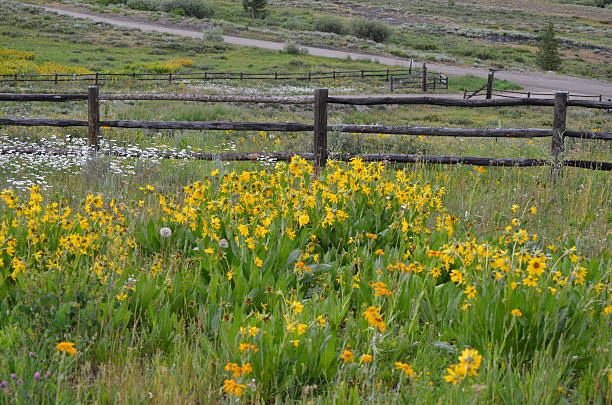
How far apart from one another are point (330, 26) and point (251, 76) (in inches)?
1204

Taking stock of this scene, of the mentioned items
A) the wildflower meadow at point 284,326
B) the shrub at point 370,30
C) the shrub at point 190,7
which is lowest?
the wildflower meadow at point 284,326

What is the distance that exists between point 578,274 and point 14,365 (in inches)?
103

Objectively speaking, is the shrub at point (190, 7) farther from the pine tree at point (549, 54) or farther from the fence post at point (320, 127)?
the fence post at point (320, 127)

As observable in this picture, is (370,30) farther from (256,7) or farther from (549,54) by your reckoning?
(549,54)

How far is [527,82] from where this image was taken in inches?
1617

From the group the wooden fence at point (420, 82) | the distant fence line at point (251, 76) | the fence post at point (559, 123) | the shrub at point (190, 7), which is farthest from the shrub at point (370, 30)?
the fence post at point (559, 123)

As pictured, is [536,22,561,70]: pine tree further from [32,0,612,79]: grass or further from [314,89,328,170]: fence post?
[314,89,328,170]: fence post

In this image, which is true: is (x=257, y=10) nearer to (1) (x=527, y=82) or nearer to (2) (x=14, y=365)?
(1) (x=527, y=82)

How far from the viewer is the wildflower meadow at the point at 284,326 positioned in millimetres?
2641

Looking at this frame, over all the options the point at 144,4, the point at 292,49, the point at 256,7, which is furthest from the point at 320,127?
the point at 144,4

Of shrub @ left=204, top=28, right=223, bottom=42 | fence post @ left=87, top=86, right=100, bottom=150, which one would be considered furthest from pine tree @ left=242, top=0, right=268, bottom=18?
fence post @ left=87, top=86, right=100, bottom=150

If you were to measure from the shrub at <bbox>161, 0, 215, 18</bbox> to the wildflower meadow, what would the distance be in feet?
221

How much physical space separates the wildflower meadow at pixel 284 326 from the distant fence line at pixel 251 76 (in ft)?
93.3

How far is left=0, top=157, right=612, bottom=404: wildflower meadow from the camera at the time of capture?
2.64 m
